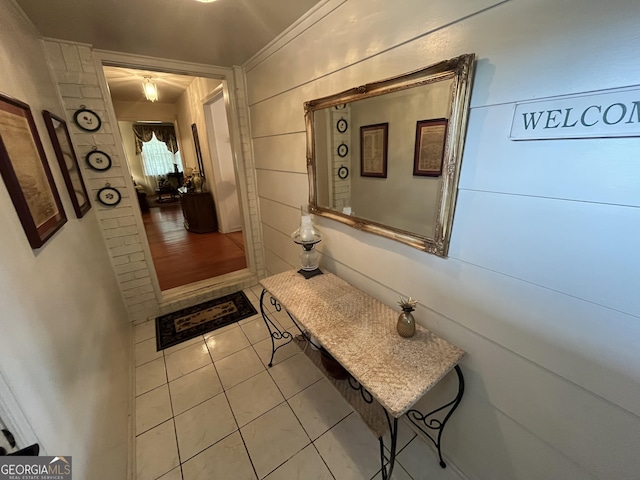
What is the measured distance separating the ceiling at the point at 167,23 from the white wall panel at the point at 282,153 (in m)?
0.67

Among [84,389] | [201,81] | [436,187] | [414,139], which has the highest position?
[201,81]

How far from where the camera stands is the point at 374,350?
106 cm

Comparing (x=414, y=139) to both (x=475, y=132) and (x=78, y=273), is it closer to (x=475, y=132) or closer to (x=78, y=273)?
(x=475, y=132)

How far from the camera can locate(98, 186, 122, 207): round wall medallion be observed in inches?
81.0

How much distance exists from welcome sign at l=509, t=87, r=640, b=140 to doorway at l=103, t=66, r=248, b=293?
104 inches

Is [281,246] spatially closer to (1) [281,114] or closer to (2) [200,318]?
(2) [200,318]

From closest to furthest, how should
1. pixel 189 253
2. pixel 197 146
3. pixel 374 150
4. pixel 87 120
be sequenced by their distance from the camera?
pixel 374 150 < pixel 87 120 < pixel 189 253 < pixel 197 146

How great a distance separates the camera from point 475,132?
2.90ft

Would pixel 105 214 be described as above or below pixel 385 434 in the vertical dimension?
above

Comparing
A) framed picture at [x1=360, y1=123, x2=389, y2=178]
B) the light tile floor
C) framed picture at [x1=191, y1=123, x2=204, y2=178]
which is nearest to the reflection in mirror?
framed picture at [x1=360, y1=123, x2=389, y2=178]

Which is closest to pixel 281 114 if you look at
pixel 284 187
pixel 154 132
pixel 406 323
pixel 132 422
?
pixel 284 187

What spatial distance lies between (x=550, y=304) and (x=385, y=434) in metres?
1.09

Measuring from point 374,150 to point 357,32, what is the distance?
1.83 feet

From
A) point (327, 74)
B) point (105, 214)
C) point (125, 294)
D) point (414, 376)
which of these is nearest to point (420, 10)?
point (327, 74)
